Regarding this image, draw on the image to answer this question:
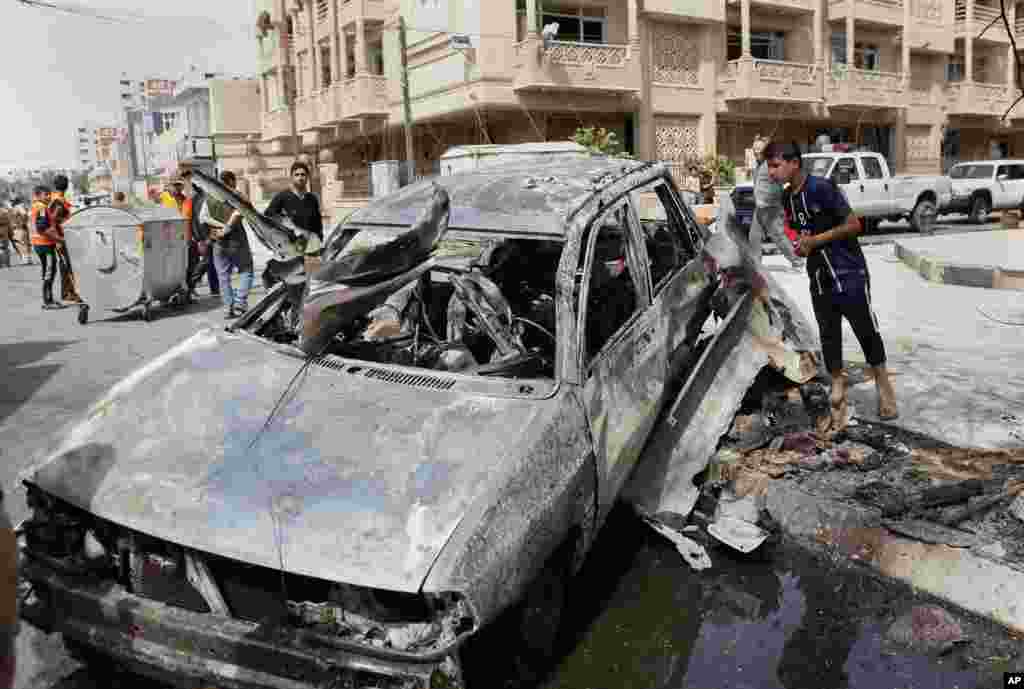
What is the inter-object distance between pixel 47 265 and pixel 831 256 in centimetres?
1134

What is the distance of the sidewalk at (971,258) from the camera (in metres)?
11.4

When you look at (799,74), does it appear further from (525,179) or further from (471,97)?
(525,179)

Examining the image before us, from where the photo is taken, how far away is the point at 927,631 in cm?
341

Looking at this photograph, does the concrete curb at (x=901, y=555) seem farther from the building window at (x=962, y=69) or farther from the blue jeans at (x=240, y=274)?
the building window at (x=962, y=69)

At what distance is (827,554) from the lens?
13.6ft

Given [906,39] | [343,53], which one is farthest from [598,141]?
[906,39]

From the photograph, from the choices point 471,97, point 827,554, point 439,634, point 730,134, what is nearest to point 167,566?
point 439,634

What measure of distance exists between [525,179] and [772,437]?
2.16 metres

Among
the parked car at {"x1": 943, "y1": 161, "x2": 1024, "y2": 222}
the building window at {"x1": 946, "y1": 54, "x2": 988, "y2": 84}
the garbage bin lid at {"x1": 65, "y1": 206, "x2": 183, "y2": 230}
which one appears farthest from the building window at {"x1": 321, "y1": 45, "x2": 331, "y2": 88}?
the garbage bin lid at {"x1": 65, "y1": 206, "x2": 183, "y2": 230}

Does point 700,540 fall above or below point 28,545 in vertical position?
below

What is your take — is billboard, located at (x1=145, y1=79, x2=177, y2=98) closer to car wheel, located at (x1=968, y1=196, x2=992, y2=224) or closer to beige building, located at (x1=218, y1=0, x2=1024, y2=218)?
beige building, located at (x1=218, y1=0, x2=1024, y2=218)

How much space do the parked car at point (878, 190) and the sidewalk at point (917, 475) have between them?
11684 mm

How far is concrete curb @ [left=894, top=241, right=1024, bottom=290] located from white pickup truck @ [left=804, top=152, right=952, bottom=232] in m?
5.62

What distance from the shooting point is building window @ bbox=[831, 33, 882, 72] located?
32.7m
